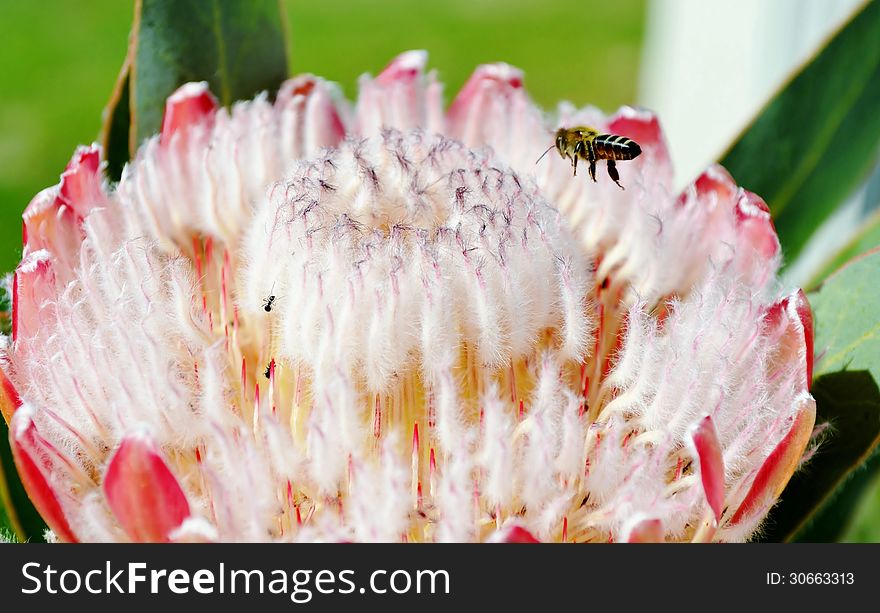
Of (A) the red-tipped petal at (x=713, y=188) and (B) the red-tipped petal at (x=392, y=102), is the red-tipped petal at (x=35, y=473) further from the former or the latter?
(A) the red-tipped petal at (x=713, y=188)

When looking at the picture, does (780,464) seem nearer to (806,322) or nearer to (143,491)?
(806,322)

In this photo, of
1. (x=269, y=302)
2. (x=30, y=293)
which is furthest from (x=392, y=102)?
(x=30, y=293)

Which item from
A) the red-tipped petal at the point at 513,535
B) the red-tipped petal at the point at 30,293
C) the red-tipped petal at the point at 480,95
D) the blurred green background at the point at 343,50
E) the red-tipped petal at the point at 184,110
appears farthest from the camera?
the blurred green background at the point at 343,50

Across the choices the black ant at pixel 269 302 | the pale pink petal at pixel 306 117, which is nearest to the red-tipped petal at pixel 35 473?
the black ant at pixel 269 302

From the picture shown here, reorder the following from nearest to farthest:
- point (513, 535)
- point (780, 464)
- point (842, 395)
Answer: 1. point (513, 535)
2. point (780, 464)
3. point (842, 395)

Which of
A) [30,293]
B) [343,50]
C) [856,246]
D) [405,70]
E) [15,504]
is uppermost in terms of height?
[405,70]

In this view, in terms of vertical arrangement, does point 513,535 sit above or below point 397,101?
below

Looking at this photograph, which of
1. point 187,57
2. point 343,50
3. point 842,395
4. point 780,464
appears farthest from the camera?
point 343,50

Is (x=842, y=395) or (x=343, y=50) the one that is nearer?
(x=842, y=395)
